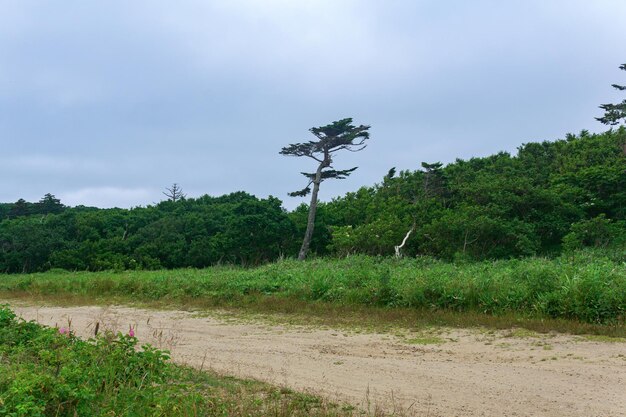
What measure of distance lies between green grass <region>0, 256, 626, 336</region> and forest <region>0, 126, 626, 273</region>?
5.78 meters

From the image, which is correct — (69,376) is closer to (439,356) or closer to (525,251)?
(439,356)

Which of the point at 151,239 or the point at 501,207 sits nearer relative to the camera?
the point at 501,207

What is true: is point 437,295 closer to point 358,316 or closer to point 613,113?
point 358,316

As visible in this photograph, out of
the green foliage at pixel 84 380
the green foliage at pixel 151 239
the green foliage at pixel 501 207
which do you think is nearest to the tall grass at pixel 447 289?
the green foliage at pixel 501 207

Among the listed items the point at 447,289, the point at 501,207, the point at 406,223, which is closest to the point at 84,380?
the point at 447,289

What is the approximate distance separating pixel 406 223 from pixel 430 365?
19281mm

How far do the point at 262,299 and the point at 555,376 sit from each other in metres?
9.02

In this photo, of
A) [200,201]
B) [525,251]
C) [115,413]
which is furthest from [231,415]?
[200,201]

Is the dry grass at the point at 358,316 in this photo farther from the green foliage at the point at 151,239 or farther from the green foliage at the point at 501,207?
the green foliage at the point at 151,239

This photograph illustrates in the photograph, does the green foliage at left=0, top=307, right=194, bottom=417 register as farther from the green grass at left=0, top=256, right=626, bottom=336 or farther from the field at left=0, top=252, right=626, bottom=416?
the green grass at left=0, top=256, right=626, bottom=336

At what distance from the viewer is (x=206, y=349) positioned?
836cm

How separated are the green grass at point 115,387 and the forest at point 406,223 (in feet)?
50.9

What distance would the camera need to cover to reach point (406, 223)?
25938mm

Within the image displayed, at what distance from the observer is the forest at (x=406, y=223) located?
22391 millimetres
